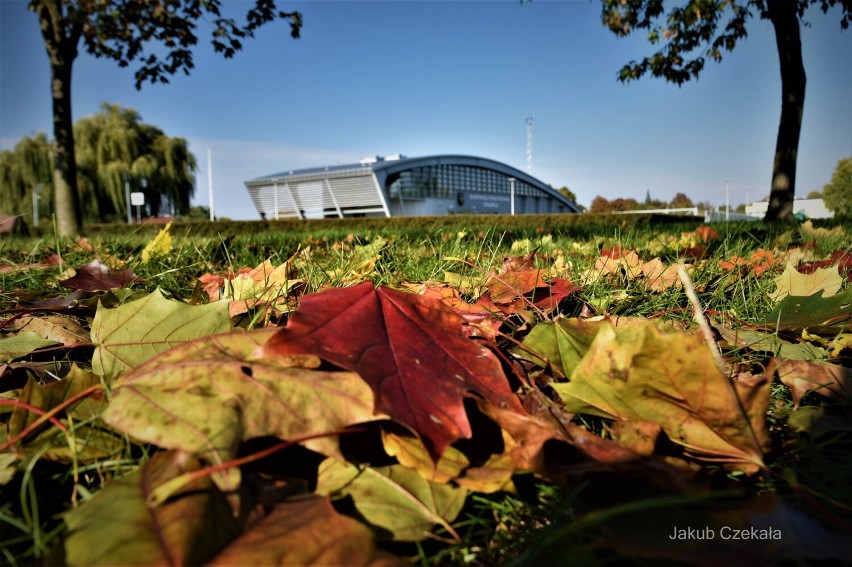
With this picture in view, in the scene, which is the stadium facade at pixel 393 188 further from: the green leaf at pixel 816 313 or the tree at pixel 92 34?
the green leaf at pixel 816 313

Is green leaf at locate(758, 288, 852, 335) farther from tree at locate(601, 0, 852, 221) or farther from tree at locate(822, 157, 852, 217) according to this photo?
tree at locate(822, 157, 852, 217)

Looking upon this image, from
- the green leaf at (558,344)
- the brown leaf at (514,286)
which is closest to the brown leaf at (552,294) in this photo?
the brown leaf at (514,286)

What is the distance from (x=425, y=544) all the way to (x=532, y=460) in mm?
139

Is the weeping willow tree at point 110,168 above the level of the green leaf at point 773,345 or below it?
above

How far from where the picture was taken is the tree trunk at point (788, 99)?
9.75 metres

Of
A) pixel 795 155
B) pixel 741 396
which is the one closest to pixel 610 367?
pixel 741 396

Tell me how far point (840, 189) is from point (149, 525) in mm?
78322

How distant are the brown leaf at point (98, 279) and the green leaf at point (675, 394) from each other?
3.91 ft

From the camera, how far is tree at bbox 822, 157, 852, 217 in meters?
59.1

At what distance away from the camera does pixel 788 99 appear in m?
9.85

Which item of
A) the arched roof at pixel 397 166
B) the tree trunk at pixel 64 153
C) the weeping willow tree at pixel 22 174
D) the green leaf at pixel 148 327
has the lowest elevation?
the green leaf at pixel 148 327

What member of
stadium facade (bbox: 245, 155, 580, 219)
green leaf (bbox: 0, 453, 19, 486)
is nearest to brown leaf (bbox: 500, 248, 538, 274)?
green leaf (bbox: 0, 453, 19, 486)

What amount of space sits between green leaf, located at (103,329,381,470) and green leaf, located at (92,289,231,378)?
0.13 m

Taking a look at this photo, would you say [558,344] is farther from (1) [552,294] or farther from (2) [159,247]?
(2) [159,247]
